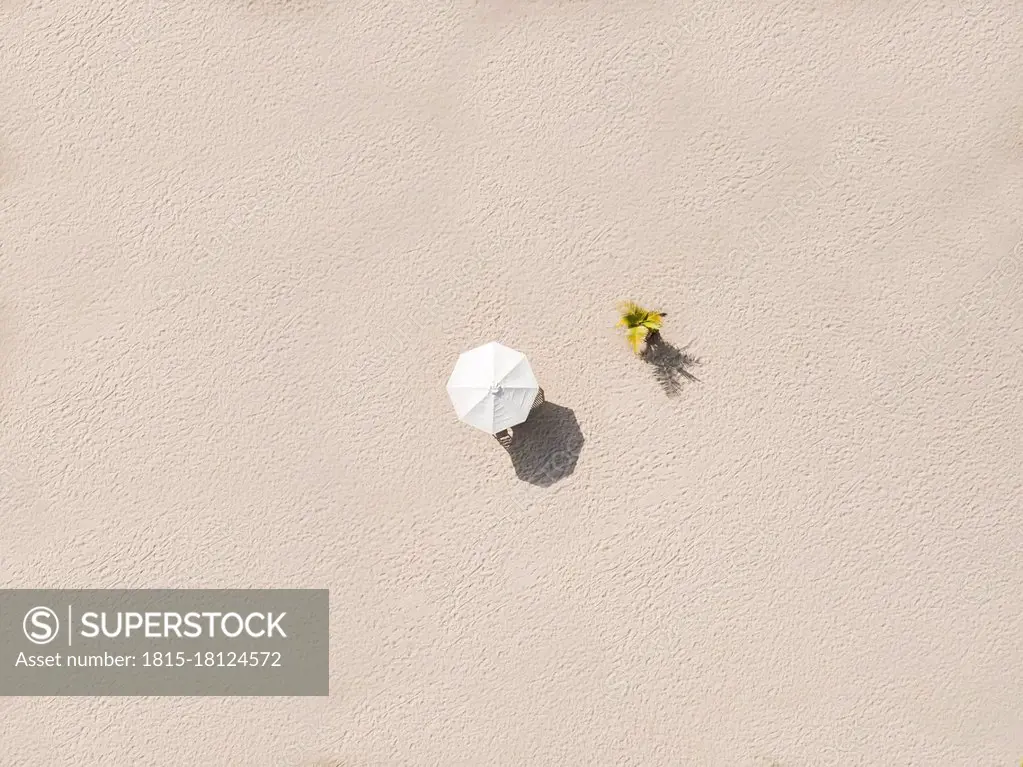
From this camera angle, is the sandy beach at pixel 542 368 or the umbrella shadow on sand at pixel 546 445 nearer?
the sandy beach at pixel 542 368

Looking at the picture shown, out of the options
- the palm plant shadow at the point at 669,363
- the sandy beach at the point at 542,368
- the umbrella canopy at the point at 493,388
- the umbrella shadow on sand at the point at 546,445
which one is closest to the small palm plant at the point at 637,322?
the palm plant shadow at the point at 669,363

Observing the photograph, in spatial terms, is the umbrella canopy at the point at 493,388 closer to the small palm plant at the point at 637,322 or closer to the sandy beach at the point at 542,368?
the sandy beach at the point at 542,368

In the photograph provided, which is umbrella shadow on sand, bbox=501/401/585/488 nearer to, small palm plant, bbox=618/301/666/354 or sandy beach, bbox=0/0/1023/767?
sandy beach, bbox=0/0/1023/767

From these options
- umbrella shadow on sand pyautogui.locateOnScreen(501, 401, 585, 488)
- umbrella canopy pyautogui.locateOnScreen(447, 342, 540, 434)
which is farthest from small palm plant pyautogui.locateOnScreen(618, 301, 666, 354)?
umbrella canopy pyautogui.locateOnScreen(447, 342, 540, 434)

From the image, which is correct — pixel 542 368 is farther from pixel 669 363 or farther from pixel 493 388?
pixel 669 363

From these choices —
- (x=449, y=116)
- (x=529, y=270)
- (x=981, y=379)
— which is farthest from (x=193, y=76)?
(x=981, y=379)

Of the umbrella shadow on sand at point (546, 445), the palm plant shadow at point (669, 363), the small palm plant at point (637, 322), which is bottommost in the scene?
the umbrella shadow on sand at point (546, 445)

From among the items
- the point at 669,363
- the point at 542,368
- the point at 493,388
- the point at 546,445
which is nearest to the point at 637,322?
the point at 669,363
